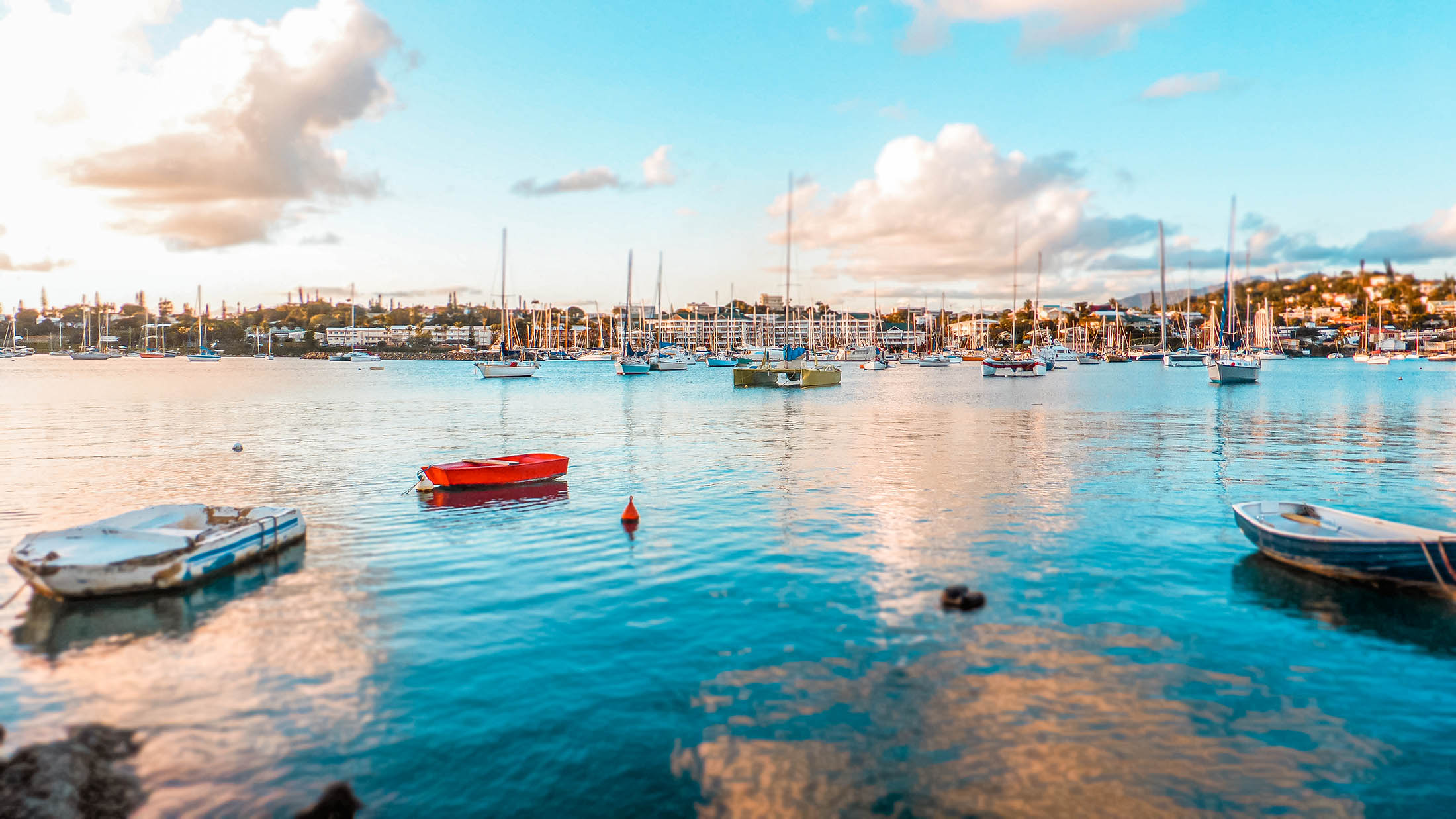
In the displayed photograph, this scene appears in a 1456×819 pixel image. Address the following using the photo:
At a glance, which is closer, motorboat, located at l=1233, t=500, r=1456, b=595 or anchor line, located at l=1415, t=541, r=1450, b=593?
anchor line, located at l=1415, t=541, r=1450, b=593

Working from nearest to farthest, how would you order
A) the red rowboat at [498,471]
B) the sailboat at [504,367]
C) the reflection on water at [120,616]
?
the reflection on water at [120,616]
the red rowboat at [498,471]
the sailboat at [504,367]

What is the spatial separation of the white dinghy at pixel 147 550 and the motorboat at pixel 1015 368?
422 ft

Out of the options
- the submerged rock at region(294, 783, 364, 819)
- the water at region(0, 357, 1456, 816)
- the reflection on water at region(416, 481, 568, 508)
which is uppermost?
the reflection on water at region(416, 481, 568, 508)

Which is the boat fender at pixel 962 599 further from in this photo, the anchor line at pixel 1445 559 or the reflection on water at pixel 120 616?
the reflection on water at pixel 120 616

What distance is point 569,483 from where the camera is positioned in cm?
2866

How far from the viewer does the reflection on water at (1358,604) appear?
13.5 m

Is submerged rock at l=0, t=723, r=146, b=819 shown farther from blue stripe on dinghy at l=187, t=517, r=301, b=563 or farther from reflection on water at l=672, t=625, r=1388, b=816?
blue stripe on dinghy at l=187, t=517, r=301, b=563

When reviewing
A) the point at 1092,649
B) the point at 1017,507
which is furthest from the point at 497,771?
the point at 1017,507

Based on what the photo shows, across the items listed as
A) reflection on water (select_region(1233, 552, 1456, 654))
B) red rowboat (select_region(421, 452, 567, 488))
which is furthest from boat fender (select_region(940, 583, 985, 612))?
red rowboat (select_region(421, 452, 567, 488))

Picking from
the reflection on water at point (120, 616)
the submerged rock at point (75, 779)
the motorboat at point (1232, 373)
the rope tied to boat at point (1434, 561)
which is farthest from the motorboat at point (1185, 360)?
the submerged rock at point (75, 779)

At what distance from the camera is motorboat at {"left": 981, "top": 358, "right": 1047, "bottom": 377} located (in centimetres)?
13462

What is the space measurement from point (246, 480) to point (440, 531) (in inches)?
507

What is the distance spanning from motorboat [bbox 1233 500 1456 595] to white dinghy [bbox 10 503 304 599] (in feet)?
70.4

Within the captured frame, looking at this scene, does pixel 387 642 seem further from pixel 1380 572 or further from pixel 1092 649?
pixel 1380 572
